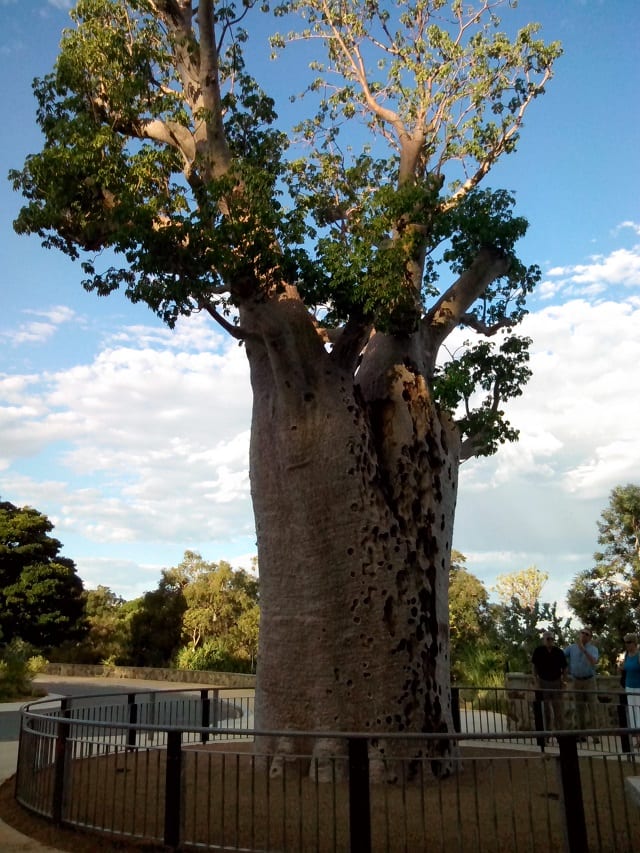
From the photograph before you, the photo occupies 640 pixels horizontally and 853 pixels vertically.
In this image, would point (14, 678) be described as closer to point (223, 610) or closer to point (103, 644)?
point (223, 610)

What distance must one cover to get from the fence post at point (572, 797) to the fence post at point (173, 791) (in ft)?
9.02

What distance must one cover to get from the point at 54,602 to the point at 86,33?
76.0ft

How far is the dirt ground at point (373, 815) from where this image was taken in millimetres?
5305

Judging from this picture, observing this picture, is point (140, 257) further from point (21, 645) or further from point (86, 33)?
point (21, 645)

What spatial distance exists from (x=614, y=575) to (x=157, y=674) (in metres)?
15.4

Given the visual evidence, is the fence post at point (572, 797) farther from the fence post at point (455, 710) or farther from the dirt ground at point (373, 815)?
the fence post at point (455, 710)

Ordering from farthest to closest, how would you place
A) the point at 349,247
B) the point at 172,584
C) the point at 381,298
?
the point at 172,584 < the point at 349,247 < the point at 381,298

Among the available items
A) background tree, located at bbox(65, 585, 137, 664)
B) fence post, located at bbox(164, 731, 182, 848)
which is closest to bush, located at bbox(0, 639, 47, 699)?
background tree, located at bbox(65, 585, 137, 664)

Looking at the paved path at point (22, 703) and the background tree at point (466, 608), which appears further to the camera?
the background tree at point (466, 608)

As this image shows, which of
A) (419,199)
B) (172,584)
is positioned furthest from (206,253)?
(172,584)

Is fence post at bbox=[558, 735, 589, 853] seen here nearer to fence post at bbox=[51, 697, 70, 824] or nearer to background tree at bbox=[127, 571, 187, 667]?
fence post at bbox=[51, 697, 70, 824]

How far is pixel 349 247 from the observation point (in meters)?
9.15

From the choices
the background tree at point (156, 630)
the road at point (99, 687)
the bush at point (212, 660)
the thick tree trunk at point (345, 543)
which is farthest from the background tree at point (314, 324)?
the background tree at point (156, 630)

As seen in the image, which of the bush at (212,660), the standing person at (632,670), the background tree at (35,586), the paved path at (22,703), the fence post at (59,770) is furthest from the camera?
the background tree at (35,586)
